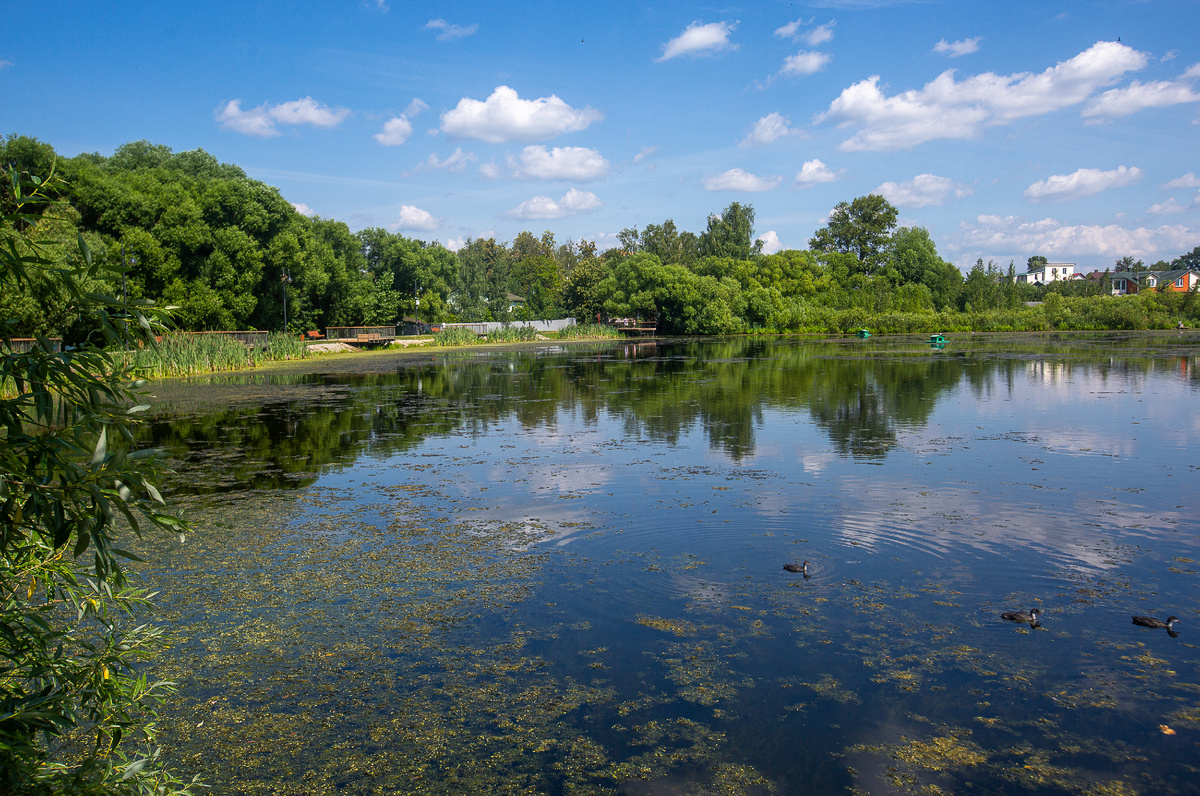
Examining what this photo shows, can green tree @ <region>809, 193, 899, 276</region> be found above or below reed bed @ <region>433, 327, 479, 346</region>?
above

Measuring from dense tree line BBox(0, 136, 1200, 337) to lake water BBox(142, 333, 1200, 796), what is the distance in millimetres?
21485

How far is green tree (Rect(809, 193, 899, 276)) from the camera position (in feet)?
351

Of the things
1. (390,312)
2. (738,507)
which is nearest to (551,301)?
(390,312)

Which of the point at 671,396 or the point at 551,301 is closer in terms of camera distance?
the point at 671,396

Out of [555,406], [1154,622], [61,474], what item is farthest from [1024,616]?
[555,406]

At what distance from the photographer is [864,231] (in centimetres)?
10888

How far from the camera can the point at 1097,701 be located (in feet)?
18.2

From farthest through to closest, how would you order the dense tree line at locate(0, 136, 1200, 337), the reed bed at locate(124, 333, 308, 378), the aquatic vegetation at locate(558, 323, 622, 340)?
the aquatic vegetation at locate(558, 323, 622, 340) → the dense tree line at locate(0, 136, 1200, 337) → the reed bed at locate(124, 333, 308, 378)

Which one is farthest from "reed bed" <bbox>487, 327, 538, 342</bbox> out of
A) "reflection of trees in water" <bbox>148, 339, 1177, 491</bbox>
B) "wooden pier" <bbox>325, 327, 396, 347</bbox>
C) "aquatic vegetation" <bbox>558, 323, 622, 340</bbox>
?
"reflection of trees in water" <bbox>148, 339, 1177, 491</bbox>

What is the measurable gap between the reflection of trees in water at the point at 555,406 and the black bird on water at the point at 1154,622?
742 centimetres

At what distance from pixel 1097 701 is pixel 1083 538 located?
4267mm

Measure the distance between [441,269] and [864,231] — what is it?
62017 millimetres

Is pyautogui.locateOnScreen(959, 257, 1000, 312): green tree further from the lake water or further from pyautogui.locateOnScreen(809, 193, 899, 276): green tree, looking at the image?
the lake water

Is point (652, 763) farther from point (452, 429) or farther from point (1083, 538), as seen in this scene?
point (452, 429)
